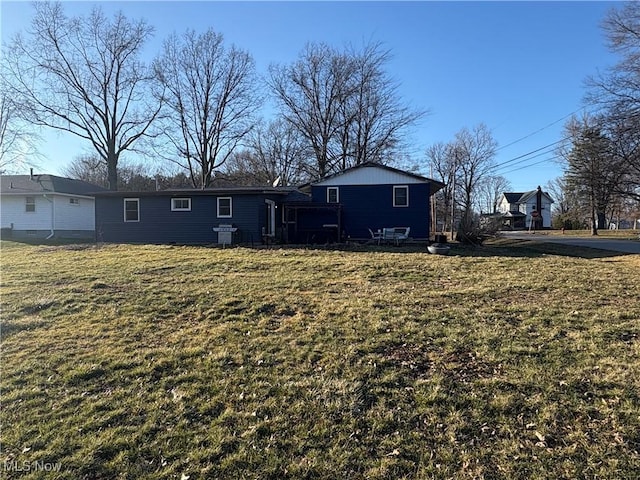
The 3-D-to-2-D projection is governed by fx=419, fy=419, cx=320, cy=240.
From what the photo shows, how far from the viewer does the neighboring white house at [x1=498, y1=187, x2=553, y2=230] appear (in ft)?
195

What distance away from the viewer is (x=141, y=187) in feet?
147

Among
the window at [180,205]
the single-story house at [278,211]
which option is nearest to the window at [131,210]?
the single-story house at [278,211]

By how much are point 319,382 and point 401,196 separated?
16921 mm

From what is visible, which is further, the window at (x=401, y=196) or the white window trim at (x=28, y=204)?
the white window trim at (x=28, y=204)

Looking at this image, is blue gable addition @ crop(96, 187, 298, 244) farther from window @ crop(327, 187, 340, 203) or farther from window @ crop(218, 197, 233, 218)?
window @ crop(327, 187, 340, 203)

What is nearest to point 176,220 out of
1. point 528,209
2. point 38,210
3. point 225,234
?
point 225,234

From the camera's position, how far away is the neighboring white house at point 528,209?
59531mm

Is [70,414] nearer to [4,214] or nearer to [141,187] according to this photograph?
[4,214]

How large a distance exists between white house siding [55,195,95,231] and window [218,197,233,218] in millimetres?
12153

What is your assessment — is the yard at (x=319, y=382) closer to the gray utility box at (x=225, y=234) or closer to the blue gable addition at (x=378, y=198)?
the gray utility box at (x=225, y=234)

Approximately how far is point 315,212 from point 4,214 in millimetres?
18832

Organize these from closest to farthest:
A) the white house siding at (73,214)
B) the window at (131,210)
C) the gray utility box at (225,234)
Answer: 1. the gray utility box at (225,234)
2. the window at (131,210)
3. the white house siding at (73,214)

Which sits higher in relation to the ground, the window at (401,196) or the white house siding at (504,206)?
the white house siding at (504,206)

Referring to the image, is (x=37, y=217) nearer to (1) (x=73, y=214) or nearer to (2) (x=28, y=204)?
(2) (x=28, y=204)
